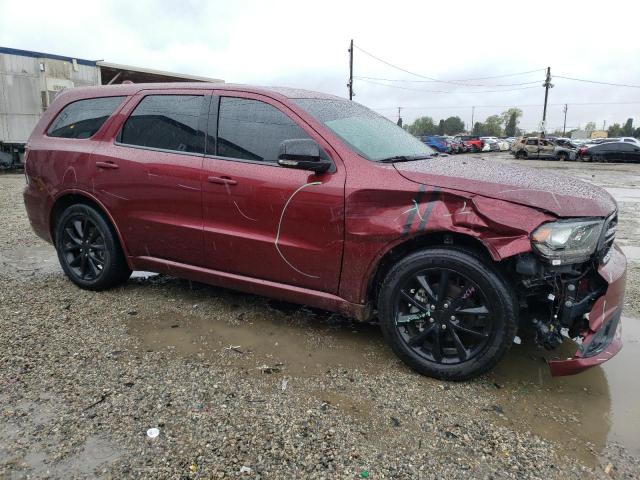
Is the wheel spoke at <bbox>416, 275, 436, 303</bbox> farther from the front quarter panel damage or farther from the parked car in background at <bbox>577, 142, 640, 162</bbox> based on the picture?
the parked car in background at <bbox>577, 142, 640, 162</bbox>

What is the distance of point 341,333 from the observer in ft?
12.0

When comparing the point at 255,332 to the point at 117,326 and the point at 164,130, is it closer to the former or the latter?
the point at 117,326

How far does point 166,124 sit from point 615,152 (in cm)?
3235

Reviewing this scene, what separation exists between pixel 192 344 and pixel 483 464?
2035 mm

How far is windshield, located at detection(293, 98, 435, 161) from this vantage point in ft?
10.8

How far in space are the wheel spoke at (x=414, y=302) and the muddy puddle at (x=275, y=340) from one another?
0.51 metres

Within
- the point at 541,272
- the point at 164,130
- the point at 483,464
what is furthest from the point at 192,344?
the point at 541,272

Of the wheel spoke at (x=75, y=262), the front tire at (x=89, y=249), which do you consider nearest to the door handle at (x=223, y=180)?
the front tire at (x=89, y=249)

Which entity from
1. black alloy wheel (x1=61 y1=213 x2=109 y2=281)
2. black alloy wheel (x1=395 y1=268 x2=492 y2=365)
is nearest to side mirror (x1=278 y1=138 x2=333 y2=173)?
black alloy wheel (x1=395 y1=268 x2=492 y2=365)

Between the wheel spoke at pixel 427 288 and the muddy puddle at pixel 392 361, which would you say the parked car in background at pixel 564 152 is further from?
the wheel spoke at pixel 427 288

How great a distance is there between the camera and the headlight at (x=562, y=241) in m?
2.58

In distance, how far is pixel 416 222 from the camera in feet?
9.37

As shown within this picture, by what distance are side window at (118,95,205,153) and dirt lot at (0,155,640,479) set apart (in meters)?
1.36

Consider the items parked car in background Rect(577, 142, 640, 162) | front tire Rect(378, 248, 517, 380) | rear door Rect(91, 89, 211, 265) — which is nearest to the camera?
front tire Rect(378, 248, 517, 380)
